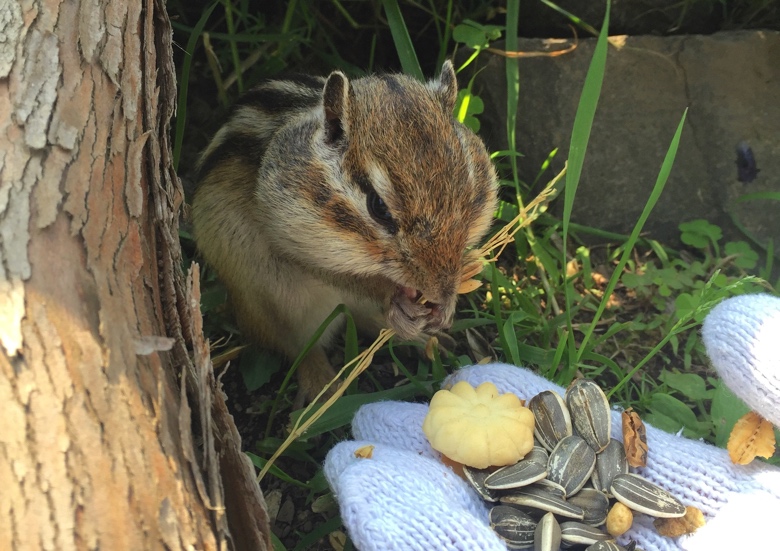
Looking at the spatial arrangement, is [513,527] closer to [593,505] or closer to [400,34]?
[593,505]

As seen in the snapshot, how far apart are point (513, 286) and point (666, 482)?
46.5 inches

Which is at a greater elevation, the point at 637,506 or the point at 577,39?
the point at 577,39

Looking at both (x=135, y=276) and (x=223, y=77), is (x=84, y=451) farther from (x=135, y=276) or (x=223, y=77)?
(x=223, y=77)

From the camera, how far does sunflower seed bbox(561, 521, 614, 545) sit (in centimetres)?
188

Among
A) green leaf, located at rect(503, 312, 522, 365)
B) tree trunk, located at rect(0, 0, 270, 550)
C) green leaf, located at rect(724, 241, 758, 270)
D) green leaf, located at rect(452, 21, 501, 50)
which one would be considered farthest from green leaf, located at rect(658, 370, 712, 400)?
tree trunk, located at rect(0, 0, 270, 550)

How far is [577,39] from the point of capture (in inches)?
134

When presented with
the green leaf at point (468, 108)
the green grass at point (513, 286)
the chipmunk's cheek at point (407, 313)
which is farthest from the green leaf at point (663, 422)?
the green leaf at point (468, 108)

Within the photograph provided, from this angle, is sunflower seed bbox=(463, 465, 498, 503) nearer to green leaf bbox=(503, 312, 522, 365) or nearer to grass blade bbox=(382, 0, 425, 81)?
green leaf bbox=(503, 312, 522, 365)

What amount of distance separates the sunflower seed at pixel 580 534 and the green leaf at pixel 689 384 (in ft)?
3.12

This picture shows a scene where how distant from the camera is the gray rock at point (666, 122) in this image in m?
3.28

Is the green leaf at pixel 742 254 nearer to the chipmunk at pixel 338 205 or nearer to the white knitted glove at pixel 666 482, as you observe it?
the white knitted glove at pixel 666 482

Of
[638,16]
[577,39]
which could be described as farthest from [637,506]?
[638,16]

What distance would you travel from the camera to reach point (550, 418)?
6.97 ft

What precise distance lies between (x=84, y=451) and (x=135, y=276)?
1.37ft
